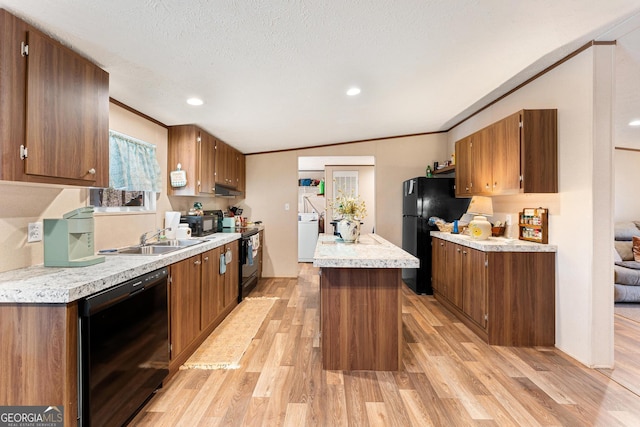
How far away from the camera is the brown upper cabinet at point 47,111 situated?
4.43 feet

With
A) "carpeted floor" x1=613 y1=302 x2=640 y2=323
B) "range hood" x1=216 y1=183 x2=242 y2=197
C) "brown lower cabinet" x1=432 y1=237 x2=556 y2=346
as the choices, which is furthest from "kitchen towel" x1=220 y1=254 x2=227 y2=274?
"carpeted floor" x1=613 y1=302 x2=640 y2=323

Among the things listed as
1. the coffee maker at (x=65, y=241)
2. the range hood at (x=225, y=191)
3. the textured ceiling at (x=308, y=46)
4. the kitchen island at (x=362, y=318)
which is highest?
the textured ceiling at (x=308, y=46)

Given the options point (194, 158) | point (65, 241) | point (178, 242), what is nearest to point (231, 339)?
point (178, 242)

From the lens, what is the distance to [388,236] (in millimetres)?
4832

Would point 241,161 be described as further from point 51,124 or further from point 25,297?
point 25,297

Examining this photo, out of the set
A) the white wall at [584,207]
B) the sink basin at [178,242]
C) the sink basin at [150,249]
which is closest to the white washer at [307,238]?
the sink basin at [178,242]

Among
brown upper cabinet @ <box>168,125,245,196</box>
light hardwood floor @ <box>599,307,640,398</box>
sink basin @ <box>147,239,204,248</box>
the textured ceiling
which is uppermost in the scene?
the textured ceiling

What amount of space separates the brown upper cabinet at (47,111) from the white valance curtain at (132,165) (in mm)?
672

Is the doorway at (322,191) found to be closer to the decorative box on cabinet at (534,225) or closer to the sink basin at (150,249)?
the decorative box on cabinet at (534,225)

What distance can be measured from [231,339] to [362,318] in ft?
4.39

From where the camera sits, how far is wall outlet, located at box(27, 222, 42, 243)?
5.74 feet

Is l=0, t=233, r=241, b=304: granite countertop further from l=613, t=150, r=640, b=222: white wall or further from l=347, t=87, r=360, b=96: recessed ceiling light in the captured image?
l=613, t=150, r=640, b=222: white wall

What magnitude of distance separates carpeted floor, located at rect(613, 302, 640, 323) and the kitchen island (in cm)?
291

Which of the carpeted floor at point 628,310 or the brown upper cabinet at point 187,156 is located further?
the brown upper cabinet at point 187,156
